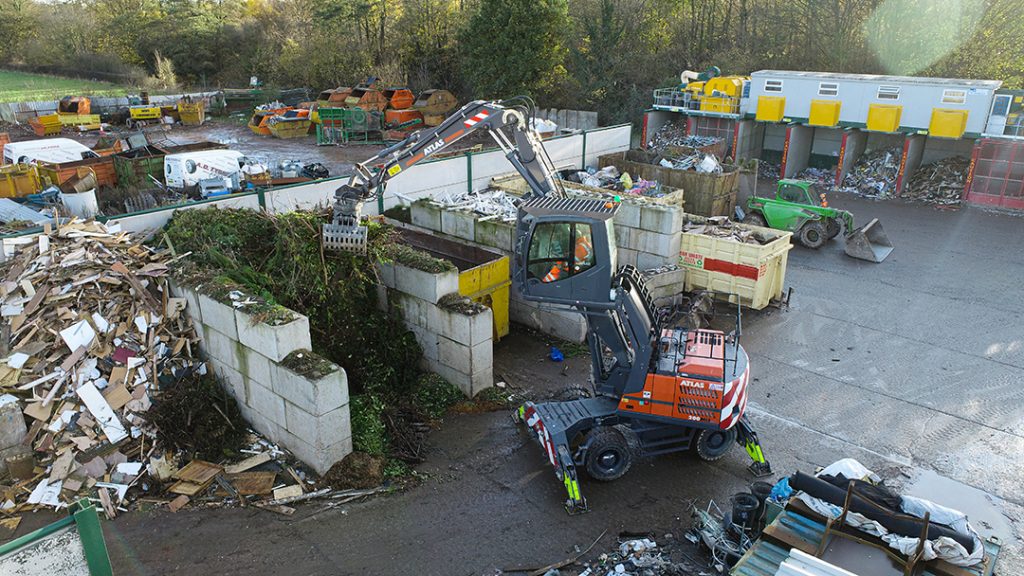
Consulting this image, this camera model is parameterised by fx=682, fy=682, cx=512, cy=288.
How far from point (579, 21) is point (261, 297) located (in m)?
31.9

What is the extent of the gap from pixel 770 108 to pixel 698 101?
304 centimetres

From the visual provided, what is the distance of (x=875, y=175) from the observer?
2416 centimetres

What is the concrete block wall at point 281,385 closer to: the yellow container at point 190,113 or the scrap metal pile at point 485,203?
the scrap metal pile at point 485,203

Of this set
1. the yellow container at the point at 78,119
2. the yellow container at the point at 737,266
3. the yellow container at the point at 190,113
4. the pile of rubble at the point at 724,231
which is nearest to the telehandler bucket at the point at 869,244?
the yellow container at the point at 737,266

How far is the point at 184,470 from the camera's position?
861 centimetres

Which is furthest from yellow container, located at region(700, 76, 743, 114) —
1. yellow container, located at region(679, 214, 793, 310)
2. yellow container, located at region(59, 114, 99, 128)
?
yellow container, located at region(59, 114, 99, 128)

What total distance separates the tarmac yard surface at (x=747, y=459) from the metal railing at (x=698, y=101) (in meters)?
13.3

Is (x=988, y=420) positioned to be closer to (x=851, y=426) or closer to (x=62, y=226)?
(x=851, y=426)

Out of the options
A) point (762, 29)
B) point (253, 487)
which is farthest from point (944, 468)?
point (762, 29)

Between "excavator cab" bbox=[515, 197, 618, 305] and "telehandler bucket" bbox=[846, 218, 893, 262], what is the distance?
11.1m

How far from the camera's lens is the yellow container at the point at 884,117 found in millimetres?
23016

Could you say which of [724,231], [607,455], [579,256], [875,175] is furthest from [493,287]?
[875,175]

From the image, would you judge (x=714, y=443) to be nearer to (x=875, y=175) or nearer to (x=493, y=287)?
(x=493, y=287)

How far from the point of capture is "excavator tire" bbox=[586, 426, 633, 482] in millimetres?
8383
